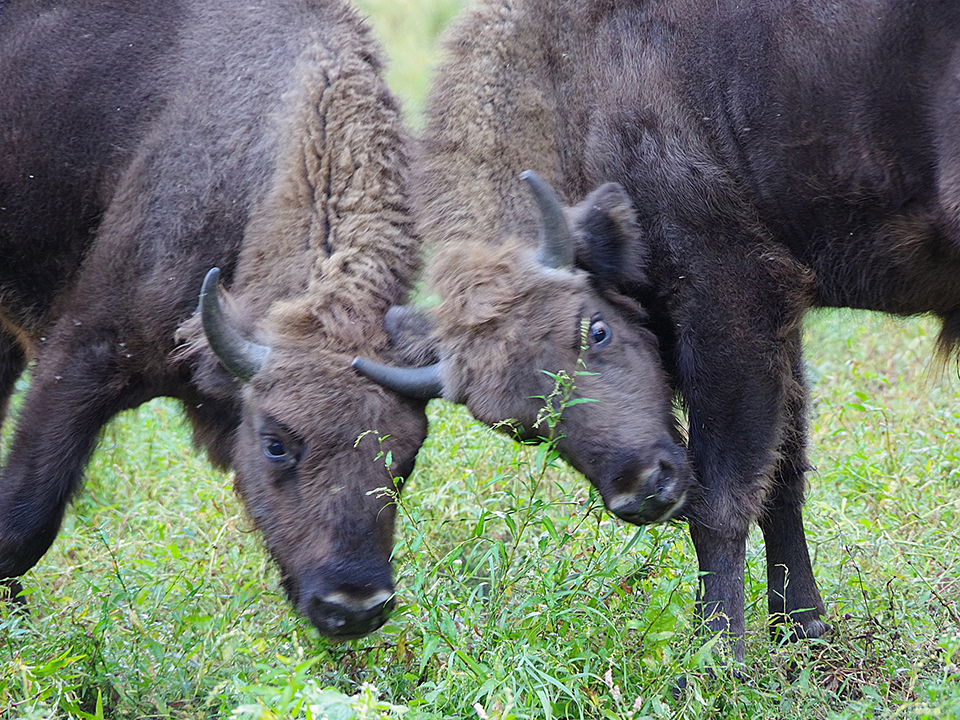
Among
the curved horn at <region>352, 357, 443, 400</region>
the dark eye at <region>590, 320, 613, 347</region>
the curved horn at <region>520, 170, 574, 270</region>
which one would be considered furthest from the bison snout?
the curved horn at <region>520, 170, 574, 270</region>

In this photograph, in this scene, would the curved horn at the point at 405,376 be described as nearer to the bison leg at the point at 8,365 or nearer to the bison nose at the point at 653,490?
the bison nose at the point at 653,490

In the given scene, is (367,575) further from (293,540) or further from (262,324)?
(262,324)

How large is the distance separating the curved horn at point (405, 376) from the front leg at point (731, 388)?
95 cm

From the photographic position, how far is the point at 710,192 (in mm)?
4094

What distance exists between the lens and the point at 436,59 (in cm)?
459

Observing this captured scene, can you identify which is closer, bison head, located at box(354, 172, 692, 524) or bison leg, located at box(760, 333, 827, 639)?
bison head, located at box(354, 172, 692, 524)

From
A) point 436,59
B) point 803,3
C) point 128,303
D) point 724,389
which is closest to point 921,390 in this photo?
point 724,389

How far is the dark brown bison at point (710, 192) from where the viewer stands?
3871 mm

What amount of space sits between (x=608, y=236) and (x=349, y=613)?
1.64 m

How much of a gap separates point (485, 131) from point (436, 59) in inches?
19.7

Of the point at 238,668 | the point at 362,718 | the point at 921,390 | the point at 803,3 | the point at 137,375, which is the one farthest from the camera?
the point at 921,390

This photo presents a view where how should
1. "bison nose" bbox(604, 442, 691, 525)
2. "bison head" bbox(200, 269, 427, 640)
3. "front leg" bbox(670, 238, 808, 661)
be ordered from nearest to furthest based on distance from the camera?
"bison nose" bbox(604, 442, 691, 525) → "bison head" bbox(200, 269, 427, 640) → "front leg" bbox(670, 238, 808, 661)

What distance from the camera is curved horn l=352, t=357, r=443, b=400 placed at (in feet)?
13.3

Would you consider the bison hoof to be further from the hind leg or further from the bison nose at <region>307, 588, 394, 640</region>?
the bison nose at <region>307, 588, 394, 640</region>
